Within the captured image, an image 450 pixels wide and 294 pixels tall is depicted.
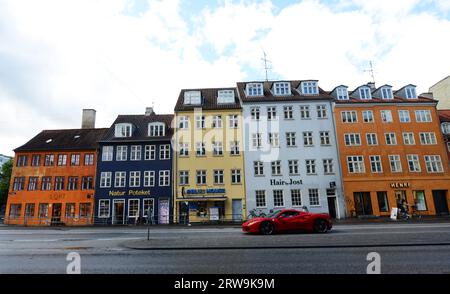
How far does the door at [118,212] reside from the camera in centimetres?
2950

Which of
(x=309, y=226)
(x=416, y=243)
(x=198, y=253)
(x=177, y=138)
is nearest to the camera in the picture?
(x=198, y=253)

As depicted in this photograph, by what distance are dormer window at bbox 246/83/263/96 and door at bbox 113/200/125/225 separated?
2122cm

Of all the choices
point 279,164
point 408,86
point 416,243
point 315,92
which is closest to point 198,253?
point 416,243

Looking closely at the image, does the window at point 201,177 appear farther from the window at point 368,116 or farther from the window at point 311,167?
the window at point 368,116

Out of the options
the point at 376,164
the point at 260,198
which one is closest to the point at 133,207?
the point at 260,198

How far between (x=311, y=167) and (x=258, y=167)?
6318 millimetres

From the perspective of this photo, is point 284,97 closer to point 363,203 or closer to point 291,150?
point 291,150

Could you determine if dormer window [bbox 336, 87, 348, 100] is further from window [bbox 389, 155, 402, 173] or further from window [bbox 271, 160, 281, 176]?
window [bbox 271, 160, 281, 176]

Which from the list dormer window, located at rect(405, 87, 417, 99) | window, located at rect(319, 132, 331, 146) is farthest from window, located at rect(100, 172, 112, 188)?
dormer window, located at rect(405, 87, 417, 99)

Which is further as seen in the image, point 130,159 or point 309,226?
point 130,159

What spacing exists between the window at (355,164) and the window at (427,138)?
8.15 metres
